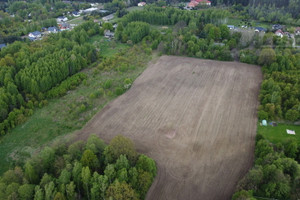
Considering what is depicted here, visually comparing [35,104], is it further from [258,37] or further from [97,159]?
[258,37]

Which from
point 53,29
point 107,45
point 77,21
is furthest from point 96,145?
point 77,21

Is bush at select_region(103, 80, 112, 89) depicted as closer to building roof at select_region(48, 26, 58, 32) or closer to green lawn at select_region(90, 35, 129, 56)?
green lawn at select_region(90, 35, 129, 56)

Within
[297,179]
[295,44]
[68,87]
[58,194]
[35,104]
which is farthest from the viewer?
[295,44]

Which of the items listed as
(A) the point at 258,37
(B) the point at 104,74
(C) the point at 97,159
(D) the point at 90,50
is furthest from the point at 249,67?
(C) the point at 97,159

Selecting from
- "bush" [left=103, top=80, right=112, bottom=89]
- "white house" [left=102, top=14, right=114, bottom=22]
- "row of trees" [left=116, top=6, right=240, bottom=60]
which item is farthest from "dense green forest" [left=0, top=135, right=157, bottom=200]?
"white house" [left=102, top=14, right=114, bottom=22]

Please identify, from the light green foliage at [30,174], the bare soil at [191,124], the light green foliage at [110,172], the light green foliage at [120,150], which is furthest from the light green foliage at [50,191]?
the bare soil at [191,124]

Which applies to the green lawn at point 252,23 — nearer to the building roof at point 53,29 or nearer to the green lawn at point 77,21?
the green lawn at point 77,21
